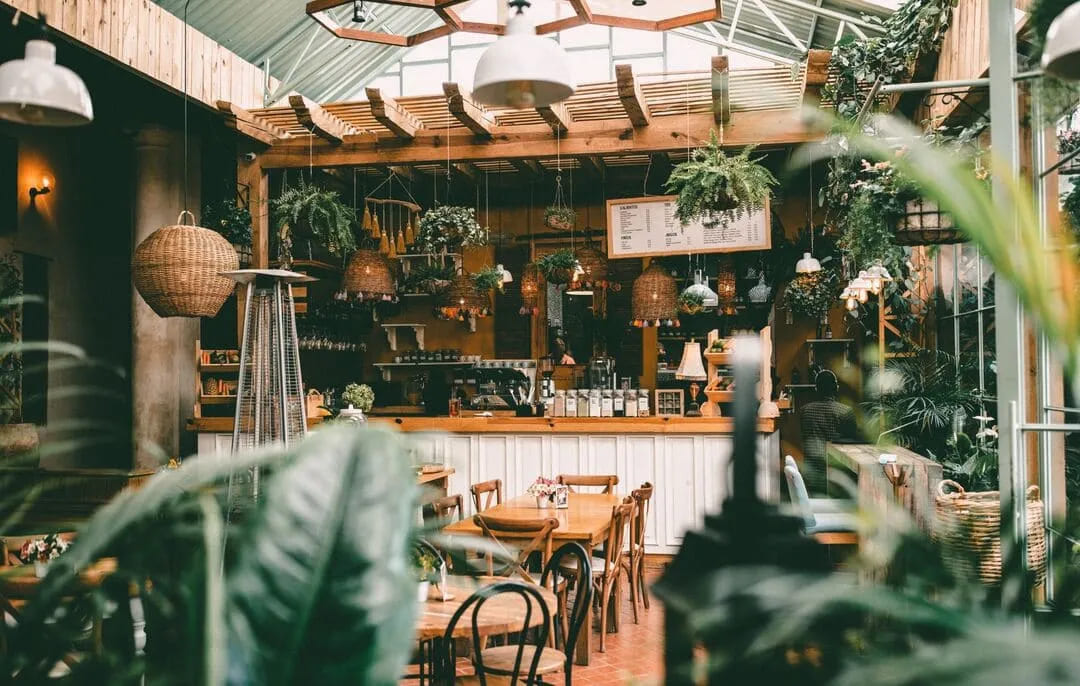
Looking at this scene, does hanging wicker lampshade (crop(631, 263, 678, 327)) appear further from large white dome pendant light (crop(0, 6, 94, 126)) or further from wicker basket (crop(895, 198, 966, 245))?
large white dome pendant light (crop(0, 6, 94, 126))

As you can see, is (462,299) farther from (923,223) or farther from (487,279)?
(923,223)

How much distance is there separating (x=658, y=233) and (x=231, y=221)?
149 inches

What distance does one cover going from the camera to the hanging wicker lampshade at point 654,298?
8.54 meters

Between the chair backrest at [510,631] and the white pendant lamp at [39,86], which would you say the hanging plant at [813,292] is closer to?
the chair backrest at [510,631]

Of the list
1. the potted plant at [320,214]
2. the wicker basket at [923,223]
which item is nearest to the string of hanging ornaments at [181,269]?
the potted plant at [320,214]

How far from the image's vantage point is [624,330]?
38.7 ft

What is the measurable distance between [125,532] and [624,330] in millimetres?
11096

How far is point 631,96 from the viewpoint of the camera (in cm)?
691

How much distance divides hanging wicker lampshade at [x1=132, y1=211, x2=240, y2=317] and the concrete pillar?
8.94 feet

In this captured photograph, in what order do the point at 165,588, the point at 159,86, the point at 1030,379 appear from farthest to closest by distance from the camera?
the point at 159,86 → the point at 1030,379 → the point at 165,588

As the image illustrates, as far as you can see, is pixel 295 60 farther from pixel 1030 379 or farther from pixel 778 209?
pixel 1030 379

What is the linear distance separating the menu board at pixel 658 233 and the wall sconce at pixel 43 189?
5598 millimetres

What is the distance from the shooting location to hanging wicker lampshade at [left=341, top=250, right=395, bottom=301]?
8422 millimetres

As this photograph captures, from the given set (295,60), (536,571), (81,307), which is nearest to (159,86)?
(295,60)
